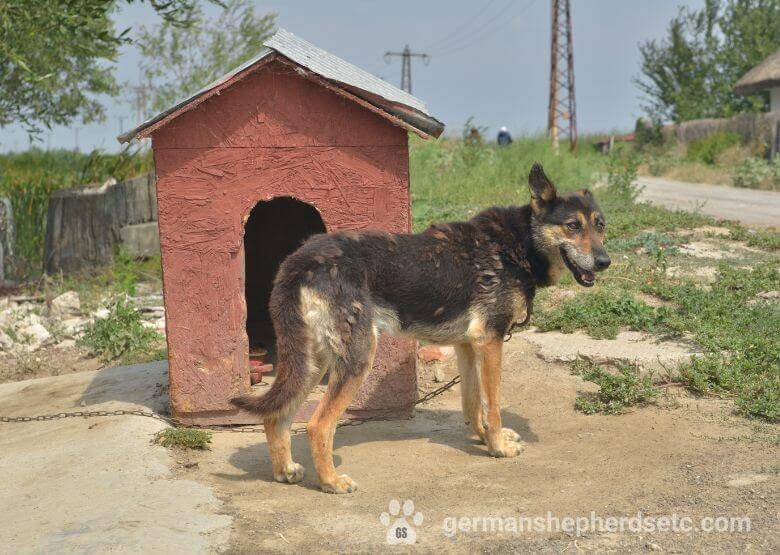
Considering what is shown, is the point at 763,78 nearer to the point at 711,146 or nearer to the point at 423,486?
the point at 711,146

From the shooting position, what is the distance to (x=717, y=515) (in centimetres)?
468

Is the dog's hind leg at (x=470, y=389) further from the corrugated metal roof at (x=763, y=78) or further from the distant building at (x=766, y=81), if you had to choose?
the corrugated metal roof at (x=763, y=78)

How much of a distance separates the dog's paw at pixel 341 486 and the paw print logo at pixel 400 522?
422 mm

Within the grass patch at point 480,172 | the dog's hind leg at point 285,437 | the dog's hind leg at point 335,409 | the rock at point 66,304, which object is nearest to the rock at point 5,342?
the rock at point 66,304

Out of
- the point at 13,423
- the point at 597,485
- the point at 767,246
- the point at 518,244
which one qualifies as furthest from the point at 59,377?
the point at 767,246

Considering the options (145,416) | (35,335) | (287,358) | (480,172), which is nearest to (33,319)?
(35,335)

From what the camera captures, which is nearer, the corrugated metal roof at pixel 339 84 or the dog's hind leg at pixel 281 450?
the dog's hind leg at pixel 281 450

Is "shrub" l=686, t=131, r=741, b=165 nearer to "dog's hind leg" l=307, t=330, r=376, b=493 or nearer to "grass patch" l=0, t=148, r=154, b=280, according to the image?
"grass patch" l=0, t=148, r=154, b=280

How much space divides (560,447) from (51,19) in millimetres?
8932

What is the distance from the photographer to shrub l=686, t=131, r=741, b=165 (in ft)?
91.7

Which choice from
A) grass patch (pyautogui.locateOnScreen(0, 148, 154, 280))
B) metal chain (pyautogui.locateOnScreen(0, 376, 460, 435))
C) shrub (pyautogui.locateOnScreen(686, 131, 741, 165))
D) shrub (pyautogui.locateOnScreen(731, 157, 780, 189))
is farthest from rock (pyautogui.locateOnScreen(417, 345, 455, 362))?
shrub (pyautogui.locateOnScreen(686, 131, 741, 165))

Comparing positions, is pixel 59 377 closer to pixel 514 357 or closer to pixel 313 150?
pixel 313 150

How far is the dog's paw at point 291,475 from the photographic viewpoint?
18.8 ft

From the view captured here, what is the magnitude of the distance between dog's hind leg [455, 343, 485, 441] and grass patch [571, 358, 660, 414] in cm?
103
